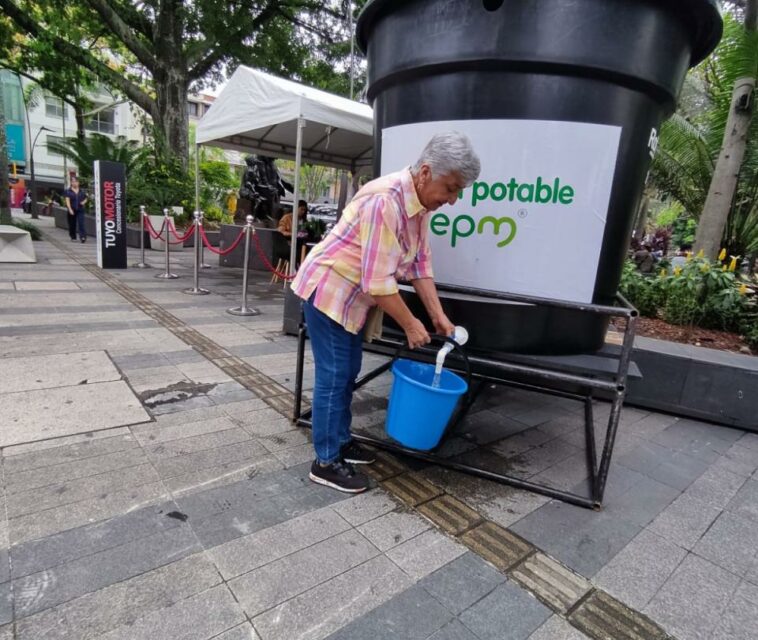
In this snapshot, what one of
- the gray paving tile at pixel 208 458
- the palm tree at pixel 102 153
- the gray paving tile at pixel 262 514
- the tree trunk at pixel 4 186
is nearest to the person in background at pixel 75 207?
the tree trunk at pixel 4 186

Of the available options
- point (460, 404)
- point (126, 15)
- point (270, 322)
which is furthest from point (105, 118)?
point (460, 404)

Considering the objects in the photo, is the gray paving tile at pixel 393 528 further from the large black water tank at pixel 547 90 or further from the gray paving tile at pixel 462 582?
the large black water tank at pixel 547 90

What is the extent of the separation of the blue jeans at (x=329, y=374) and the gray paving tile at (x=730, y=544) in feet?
5.91

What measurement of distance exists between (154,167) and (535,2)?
15.3 m

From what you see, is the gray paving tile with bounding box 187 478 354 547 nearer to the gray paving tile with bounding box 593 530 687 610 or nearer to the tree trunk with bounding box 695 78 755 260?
A: the gray paving tile with bounding box 593 530 687 610

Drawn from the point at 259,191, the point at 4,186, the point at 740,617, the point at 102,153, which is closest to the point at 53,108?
the point at 102,153

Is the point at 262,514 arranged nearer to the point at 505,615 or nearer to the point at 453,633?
the point at 453,633

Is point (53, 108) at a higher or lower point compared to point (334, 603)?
higher

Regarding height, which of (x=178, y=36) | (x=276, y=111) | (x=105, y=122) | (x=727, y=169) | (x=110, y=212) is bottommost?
(x=110, y=212)

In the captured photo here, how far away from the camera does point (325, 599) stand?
1.73 m

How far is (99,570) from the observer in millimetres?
1770

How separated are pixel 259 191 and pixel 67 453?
10764 millimetres

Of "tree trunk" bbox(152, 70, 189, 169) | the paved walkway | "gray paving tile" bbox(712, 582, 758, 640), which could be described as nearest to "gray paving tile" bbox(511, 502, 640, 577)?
the paved walkway

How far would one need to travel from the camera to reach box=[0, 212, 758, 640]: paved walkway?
1677 mm
